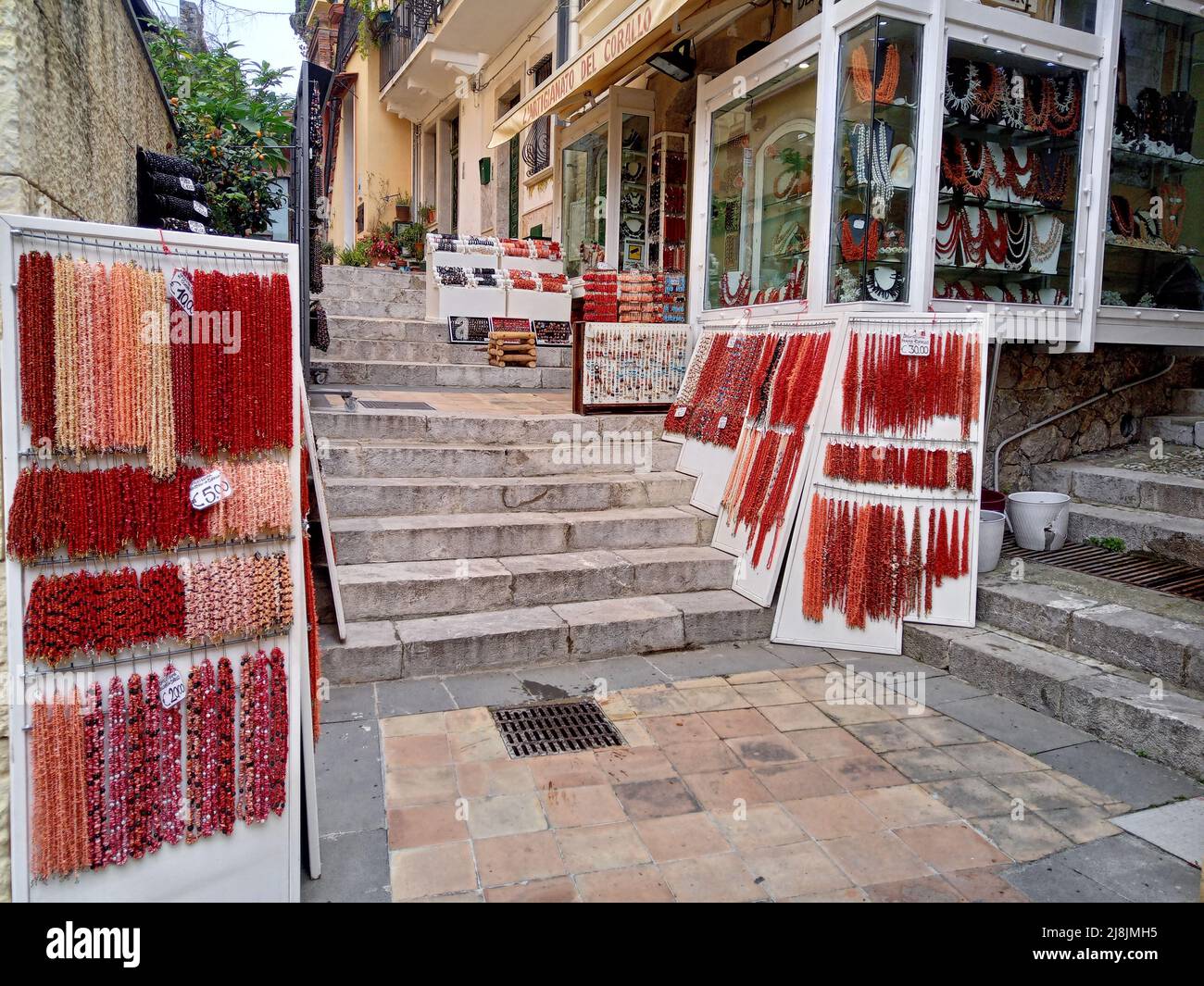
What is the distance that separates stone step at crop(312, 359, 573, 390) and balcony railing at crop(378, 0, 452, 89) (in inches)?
314

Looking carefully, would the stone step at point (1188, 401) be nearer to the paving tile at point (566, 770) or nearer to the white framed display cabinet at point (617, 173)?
the white framed display cabinet at point (617, 173)

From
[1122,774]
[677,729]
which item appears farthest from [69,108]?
[1122,774]

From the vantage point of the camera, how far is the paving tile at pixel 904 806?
3.42 m

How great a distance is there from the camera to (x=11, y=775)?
2.38 metres

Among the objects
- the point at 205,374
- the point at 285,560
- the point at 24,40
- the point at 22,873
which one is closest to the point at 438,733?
the point at 285,560

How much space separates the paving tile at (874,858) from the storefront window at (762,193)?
4.27 meters

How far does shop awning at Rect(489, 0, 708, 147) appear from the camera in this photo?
21.6 feet

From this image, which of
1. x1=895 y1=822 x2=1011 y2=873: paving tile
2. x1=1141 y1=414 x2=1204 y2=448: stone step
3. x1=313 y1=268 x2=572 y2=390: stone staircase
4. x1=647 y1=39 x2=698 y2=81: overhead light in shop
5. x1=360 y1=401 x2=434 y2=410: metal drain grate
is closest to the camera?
x1=895 y1=822 x2=1011 y2=873: paving tile

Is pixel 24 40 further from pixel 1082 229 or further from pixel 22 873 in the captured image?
pixel 1082 229

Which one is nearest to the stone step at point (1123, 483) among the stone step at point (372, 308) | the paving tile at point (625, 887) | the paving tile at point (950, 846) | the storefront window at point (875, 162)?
the storefront window at point (875, 162)

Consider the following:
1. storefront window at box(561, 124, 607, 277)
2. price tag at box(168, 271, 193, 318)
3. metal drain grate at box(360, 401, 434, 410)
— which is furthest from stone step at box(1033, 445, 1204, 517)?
price tag at box(168, 271, 193, 318)

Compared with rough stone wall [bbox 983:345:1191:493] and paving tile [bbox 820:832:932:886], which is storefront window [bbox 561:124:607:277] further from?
paving tile [bbox 820:832:932:886]

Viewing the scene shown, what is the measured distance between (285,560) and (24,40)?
1.62 metres

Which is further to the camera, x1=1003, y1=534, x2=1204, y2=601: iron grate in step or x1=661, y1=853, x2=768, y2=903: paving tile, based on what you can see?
x1=1003, y1=534, x2=1204, y2=601: iron grate in step
